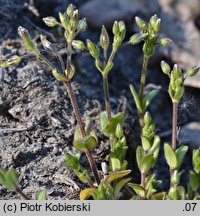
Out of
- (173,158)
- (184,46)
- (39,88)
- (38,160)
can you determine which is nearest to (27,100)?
(39,88)

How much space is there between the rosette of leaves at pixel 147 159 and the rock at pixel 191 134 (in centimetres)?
85

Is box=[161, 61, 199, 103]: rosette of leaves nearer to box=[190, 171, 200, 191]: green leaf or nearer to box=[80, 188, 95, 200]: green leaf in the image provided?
box=[190, 171, 200, 191]: green leaf

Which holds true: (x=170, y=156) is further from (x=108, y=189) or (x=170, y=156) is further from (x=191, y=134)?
(x=191, y=134)

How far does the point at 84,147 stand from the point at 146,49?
0.61 m

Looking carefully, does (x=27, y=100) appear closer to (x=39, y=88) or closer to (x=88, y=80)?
(x=39, y=88)

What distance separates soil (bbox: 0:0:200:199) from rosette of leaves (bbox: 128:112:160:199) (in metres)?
0.31

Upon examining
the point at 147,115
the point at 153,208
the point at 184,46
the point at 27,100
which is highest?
the point at 184,46

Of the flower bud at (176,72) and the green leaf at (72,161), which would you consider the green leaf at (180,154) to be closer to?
the flower bud at (176,72)

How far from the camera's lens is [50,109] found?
3070 mm

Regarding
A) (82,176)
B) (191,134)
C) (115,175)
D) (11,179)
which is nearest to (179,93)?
(115,175)

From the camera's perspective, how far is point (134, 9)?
4.36 meters

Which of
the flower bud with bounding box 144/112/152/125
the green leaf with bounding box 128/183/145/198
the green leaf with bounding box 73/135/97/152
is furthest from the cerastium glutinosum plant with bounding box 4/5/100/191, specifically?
the flower bud with bounding box 144/112/152/125

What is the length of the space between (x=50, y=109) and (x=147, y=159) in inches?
31.9

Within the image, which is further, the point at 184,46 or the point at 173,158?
the point at 184,46
